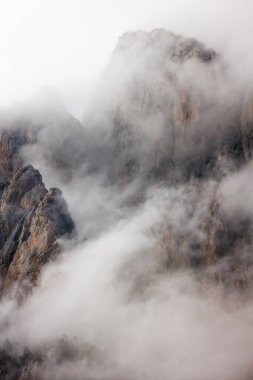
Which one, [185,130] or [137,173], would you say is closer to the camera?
[185,130]

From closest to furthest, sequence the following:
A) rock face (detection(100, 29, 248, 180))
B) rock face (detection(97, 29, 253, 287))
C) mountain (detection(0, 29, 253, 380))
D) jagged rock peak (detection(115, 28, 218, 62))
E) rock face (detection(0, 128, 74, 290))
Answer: rock face (detection(97, 29, 253, 287)) → mountain (detection(0, 29, 253, 380)) → rock face (detection(0, 128, 74, 290)) → rock face (detection(100, 29, 248, 180)) → jagged rock peak (detection(115, 28, 218, 62))

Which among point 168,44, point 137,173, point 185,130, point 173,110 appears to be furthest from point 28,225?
point 168,44

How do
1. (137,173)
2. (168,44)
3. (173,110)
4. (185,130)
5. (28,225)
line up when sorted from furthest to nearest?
(168,44) < (137,173) < (173,110) < (185,130) < (28,225)

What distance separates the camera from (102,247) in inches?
5915

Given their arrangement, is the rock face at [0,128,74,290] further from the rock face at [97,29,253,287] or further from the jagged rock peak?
the jagged rock peak

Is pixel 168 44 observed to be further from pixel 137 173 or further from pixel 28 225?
pixel 28 225

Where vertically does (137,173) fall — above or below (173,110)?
below

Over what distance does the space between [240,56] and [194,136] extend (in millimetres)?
29180

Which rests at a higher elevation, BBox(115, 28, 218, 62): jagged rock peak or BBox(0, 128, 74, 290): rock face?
BBox(115, 28, 218, 62): jagged rock peak

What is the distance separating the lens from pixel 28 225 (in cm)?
13775

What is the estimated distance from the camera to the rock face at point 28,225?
433 ft

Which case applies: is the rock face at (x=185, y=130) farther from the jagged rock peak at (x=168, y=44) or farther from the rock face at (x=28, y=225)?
the rock face at (x=28, y=225)

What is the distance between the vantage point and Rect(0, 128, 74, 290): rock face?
13200cm

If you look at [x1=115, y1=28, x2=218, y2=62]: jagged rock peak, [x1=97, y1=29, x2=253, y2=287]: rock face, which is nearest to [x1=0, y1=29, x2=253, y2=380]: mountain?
[x1=97, y1=29, x2=253, y2=287]: rock face
